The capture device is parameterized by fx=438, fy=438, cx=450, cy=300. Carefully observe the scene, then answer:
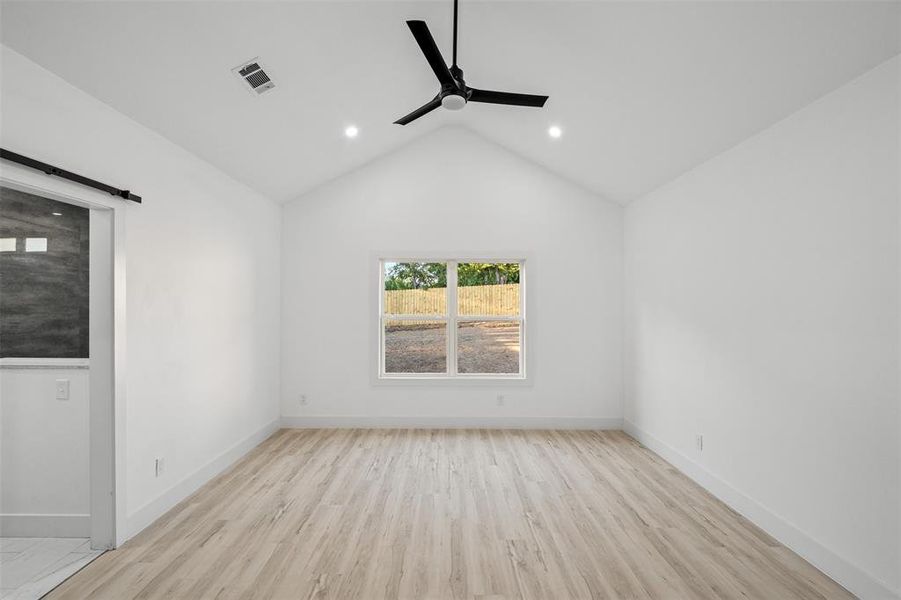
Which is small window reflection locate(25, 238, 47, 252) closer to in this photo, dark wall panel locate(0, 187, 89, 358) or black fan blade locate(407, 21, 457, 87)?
dark wall panel locate(0, 187, 89, 358)

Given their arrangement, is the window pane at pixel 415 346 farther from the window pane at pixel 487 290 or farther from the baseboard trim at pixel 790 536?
the baseboard trim at pixel 790 536

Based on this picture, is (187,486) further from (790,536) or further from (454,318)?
(790,536)

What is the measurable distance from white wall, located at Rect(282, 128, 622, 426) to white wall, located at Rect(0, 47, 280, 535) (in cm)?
71

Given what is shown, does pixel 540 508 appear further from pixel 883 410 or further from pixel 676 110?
pixel 676 110

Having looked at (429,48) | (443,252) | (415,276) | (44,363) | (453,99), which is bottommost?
(44,363)

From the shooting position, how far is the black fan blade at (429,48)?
2.03 meters

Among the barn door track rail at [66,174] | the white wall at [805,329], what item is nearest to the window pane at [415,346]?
the white wall at [805,329]

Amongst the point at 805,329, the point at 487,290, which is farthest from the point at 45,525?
the point at 805,329

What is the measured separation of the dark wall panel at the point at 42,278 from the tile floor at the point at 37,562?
1.10m

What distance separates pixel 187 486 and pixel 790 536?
3959 mm

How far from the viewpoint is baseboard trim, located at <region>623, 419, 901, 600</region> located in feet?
6.77

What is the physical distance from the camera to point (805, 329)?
2.49m

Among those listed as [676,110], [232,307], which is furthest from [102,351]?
[676,110]

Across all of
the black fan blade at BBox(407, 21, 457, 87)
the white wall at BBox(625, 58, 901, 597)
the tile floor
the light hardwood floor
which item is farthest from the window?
the tile floor
